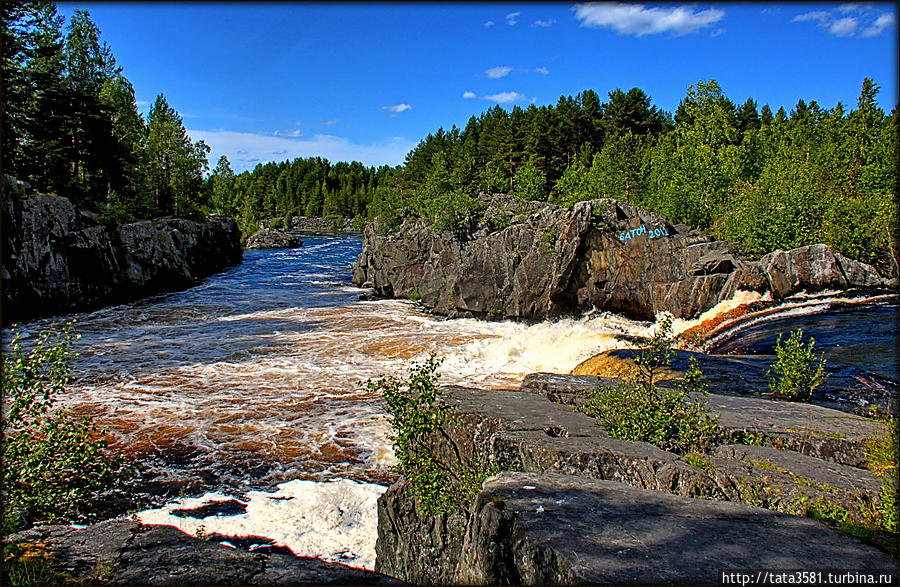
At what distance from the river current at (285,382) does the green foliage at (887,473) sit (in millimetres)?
7114

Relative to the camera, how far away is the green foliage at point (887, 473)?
5.73 m

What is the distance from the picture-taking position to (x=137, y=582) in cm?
504

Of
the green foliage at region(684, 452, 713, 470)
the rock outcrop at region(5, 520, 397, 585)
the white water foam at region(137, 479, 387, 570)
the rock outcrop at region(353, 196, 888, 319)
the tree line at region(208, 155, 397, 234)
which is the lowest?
the white water foam at region(137, 479, 387, 570)

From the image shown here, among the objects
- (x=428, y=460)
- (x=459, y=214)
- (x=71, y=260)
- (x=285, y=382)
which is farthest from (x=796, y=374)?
(x=71, y=260)

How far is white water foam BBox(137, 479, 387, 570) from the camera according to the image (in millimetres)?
8594

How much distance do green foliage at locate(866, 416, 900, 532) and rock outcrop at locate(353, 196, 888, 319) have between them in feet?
54.8

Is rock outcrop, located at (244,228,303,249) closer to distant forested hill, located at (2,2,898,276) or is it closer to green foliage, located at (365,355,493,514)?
distant forested hill, located at (2,2,898,276)

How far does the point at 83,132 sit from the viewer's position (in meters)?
39.2

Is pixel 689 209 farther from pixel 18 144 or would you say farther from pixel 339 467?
pixel 18 144

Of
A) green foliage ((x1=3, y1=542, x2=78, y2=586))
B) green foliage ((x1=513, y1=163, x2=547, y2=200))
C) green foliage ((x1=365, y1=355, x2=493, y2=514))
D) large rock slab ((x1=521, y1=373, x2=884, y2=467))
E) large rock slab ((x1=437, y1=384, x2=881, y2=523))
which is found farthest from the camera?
green foliage ((x1=513, y1=163, x2=547, y2=200))

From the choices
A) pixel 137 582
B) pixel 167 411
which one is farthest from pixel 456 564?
pixel 167 411

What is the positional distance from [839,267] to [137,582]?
2607cm

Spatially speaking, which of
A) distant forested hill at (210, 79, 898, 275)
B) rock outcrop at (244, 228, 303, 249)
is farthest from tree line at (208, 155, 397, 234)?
distant forested hill at (210, 79, 898, 275)

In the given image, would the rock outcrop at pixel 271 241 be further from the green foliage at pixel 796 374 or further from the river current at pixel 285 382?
the green foliage at pixel 796 374
